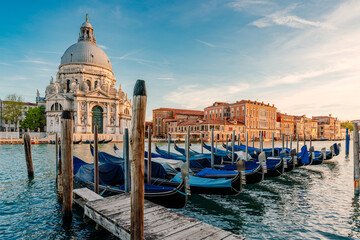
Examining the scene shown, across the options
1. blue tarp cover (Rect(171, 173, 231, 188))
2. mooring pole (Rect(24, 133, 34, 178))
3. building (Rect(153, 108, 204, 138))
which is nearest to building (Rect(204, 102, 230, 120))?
building (Rect(153, 108, 204, 138))

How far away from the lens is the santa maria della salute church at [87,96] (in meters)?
31.0

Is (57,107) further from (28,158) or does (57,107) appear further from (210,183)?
(210,183)

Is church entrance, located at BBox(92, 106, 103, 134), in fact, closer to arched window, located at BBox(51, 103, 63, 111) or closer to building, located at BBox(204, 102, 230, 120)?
arched window, located at BBox(51, 103, 63, 111)

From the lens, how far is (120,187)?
459cm

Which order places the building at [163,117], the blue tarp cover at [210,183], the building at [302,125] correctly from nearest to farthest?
1. the blue tarp cover at [210,183]
2. the building at [163,117]
3. the building at [302,125]

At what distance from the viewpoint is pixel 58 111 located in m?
31.7

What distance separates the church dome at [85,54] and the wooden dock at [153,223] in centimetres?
3642

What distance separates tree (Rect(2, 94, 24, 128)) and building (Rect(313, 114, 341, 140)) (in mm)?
63831

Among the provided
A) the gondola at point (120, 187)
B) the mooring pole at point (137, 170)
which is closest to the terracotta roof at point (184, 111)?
the gondola at point (120, 187)

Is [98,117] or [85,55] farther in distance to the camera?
[85,55]

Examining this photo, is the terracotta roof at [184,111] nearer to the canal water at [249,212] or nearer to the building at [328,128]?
the building at [328,128]

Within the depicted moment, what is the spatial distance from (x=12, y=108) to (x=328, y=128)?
66.9 meters

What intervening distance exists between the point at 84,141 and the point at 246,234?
26.3 meters

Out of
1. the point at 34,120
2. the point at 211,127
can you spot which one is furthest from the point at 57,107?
the point at 211,127
